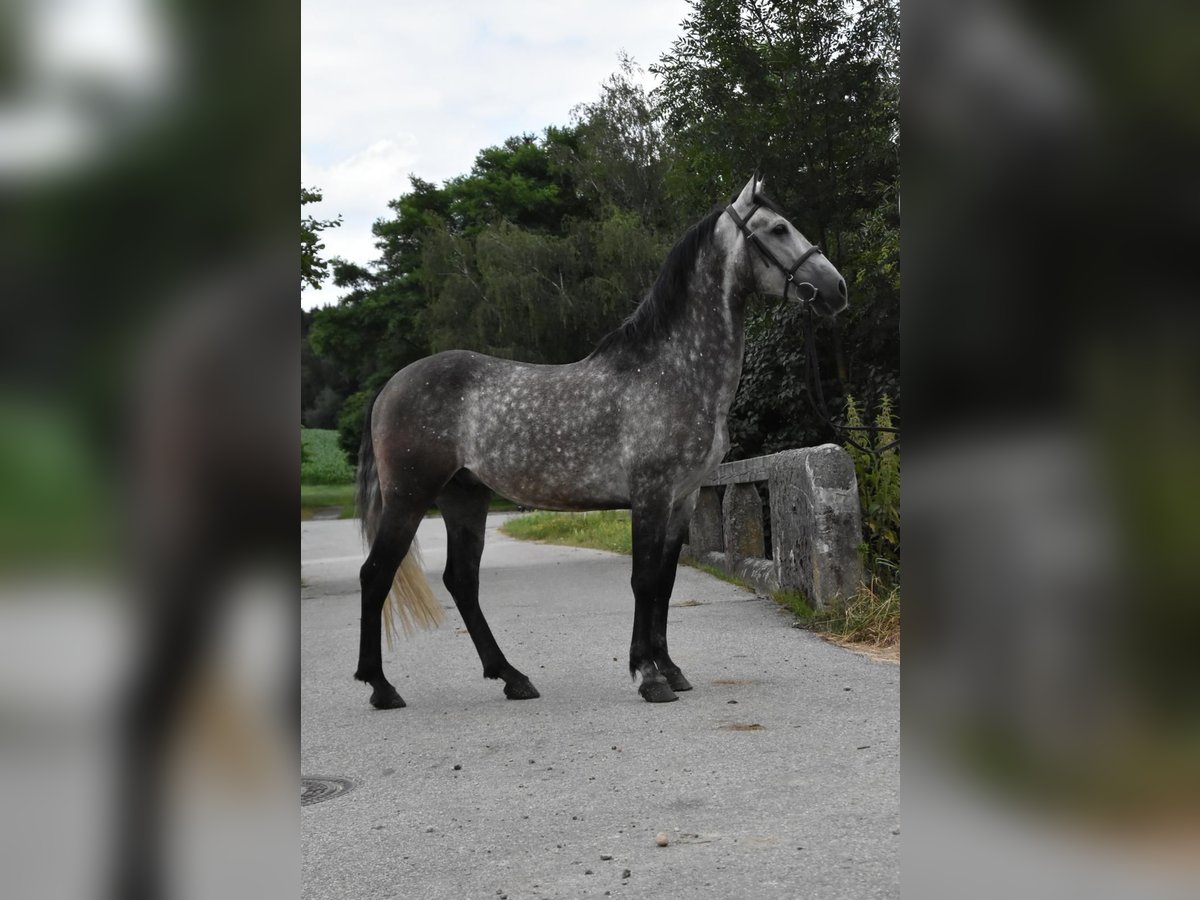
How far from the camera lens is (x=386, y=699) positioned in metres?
4.93

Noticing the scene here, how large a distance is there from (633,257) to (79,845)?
93.7ft

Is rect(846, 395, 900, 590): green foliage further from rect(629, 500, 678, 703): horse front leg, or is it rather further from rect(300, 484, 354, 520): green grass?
rect(300, 484, 354, 520): green grass

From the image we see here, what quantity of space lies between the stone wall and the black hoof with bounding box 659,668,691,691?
186cm

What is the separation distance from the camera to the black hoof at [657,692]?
4672 millimetres

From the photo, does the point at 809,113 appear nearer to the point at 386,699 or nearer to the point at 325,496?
the point at 386,699

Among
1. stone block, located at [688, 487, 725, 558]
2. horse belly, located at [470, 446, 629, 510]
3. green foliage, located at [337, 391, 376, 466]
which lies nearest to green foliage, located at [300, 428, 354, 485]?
green foliage, located at [337, 391, 376, 466]

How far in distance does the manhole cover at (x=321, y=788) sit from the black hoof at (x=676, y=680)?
5.65ft

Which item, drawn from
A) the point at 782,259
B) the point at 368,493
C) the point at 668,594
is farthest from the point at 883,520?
the point at 368,493

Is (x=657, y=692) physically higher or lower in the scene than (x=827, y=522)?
lower

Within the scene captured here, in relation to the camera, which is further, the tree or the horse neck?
the tree

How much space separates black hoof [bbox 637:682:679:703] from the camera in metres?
4.67

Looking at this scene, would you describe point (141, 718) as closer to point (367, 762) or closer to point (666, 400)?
point (367, 762)

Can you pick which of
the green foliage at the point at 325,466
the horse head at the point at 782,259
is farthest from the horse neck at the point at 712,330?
the green foliage at the point at 325,466

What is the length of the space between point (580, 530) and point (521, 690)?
1150 cm
